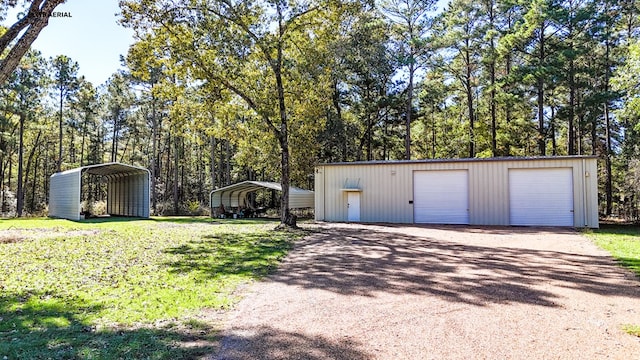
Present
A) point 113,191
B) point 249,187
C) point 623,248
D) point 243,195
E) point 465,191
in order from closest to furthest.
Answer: point 623,248 < point 465,191 < point 249,187 < point 243,195 < point 113,191

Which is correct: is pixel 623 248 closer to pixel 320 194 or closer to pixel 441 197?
pixel 441 197

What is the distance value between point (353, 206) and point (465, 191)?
181 inches

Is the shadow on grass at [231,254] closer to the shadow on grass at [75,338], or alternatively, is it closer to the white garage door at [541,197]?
the shadow on grass at [75,338]

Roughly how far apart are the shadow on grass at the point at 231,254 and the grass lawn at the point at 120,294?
2 centimetres

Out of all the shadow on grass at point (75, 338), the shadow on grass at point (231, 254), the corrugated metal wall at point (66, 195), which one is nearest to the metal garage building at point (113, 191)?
the corrugated metal wall at point (66, 195)

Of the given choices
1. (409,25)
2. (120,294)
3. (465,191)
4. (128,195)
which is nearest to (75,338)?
(120,294)

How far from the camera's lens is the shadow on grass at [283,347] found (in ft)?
10.9

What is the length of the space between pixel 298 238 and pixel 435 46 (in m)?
17.5

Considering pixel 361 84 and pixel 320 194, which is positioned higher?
pixel 361 84

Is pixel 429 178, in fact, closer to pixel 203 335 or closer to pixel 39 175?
pixel 203 335

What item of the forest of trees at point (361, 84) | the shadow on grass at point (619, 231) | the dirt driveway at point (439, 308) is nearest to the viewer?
the dirt driveway at point (439, 308)

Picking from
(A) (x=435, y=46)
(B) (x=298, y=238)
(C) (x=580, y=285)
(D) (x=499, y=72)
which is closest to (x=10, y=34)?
(B) (x=298, y=238)

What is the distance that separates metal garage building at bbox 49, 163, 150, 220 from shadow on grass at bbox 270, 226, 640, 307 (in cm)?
1502

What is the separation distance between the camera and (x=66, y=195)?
2053cm
